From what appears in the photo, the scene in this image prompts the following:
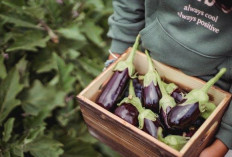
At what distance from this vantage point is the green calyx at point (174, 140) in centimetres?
86

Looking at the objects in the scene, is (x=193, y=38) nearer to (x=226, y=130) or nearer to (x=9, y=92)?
(x=226, y=130)

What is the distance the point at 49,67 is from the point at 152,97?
2.89 ft

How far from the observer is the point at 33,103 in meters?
1.65

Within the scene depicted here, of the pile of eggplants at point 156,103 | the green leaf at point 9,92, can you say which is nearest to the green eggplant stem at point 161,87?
the pile of eggplants at point 156,103

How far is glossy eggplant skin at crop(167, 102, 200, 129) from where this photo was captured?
89 cm

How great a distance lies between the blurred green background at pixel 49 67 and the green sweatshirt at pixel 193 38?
626mm

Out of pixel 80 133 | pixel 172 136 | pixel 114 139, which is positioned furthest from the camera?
pixel 80 133

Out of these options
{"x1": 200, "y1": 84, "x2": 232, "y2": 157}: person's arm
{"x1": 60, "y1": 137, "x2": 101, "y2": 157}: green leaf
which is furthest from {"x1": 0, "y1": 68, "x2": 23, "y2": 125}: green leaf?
{"x1": 200, "y1": 84, "x2": 232, "y2": 157}: person's arm

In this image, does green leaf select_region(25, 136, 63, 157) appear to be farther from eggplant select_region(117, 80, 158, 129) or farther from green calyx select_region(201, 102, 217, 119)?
green calyx select_region(201, 102, 217, 119)

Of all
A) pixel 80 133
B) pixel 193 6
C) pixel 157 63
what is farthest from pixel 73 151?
pixel 193 6

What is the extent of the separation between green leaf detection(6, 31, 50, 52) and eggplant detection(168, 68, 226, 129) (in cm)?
87

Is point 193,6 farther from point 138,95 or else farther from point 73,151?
point 73,151

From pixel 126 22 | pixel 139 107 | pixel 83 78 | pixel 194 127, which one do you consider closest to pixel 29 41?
pixel 83 78

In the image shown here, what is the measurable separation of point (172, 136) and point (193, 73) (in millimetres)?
250
